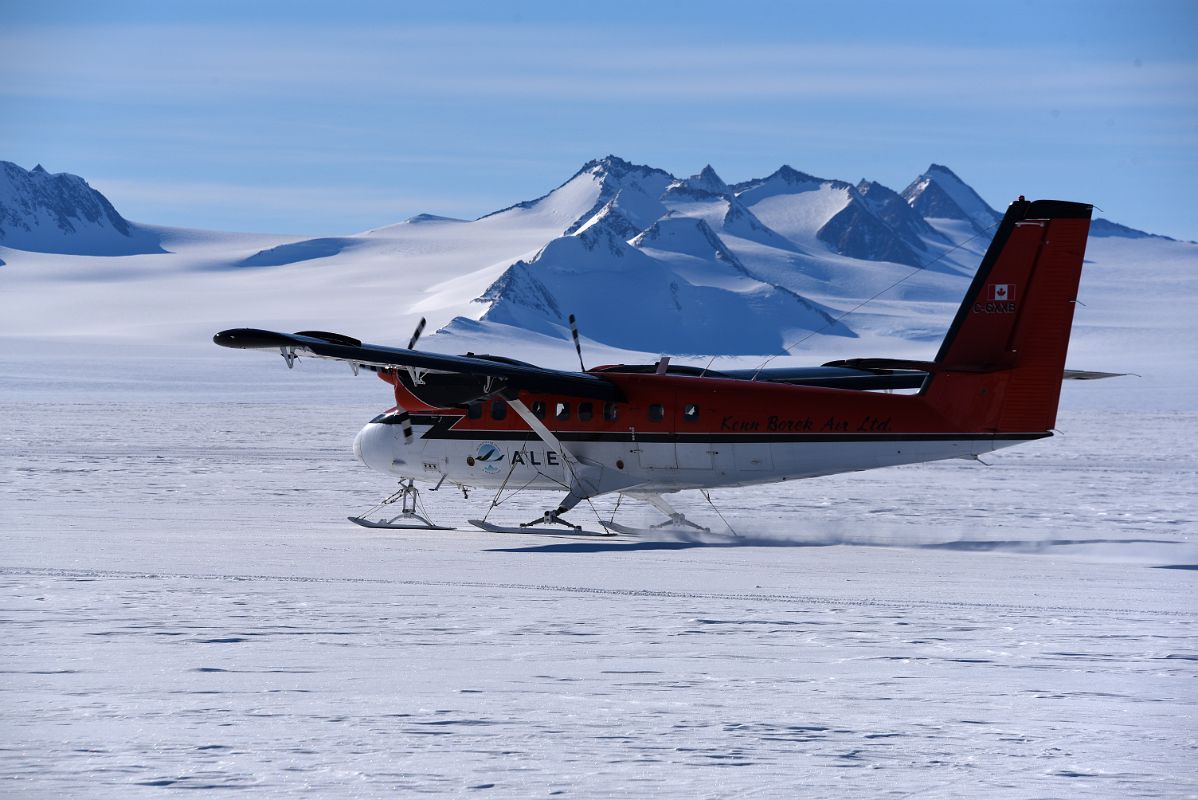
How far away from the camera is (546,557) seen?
17.6 m

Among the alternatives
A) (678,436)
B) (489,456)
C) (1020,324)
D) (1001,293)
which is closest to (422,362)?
(489,456)

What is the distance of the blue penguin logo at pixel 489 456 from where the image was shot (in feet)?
68.1

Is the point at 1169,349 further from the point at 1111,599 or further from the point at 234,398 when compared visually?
the point at 1111,599

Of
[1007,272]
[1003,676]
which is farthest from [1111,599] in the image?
[1007,272]

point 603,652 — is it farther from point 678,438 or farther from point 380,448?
point 380,448

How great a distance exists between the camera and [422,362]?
18172 millimetres

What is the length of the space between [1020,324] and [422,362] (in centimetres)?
730

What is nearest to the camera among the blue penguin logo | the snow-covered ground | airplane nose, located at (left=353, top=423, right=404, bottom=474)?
the snow-covered ground

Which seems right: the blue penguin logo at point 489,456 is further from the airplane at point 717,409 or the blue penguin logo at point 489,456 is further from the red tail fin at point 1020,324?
the red tail fin at point 1020,324

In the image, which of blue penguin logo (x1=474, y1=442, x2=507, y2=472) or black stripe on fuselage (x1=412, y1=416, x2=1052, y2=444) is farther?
blue penguin logo (x1=474, y1=442, x2=507, y2=472)

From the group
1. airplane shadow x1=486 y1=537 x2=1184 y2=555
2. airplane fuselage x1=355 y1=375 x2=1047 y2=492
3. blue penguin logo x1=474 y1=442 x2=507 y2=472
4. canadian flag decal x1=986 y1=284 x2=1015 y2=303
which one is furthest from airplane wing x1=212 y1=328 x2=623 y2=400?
canadian flag decal x1=986 y1=284 x2=1015 y2=303

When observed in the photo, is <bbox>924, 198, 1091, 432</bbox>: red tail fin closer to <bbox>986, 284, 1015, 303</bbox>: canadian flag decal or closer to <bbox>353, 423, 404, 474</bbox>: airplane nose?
<bbox>986, 284, 1015, 303</bbox>: canadian flag decal

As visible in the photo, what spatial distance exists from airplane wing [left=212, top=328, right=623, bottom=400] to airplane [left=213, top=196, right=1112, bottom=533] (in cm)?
3

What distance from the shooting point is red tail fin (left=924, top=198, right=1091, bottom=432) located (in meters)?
17.0
